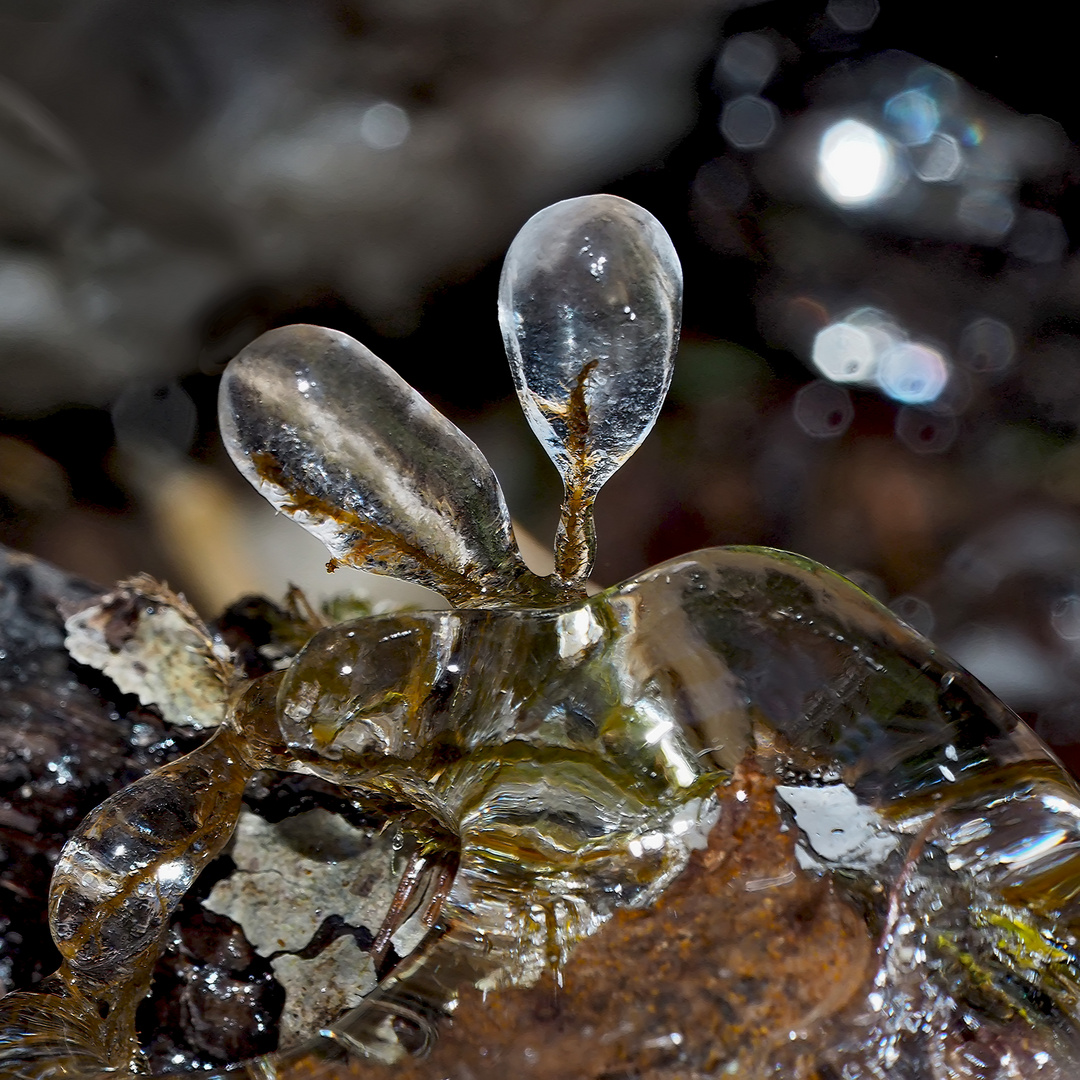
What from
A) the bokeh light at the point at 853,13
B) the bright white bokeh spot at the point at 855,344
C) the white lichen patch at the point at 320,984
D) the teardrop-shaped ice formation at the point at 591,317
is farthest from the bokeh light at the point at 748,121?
the white lichen patch at the point at 320,984

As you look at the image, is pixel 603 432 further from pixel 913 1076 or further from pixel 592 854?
pixel 913 1076

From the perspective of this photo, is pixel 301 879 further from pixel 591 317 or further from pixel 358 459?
pixel 591 317

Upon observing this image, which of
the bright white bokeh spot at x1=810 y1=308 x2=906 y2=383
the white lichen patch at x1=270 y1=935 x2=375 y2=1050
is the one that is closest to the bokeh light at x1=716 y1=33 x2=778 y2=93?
the bright white bokeh spot at x1=810 y1=308 x2=906 y2=383

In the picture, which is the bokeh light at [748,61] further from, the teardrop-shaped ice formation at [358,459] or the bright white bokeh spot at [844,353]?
the teardrop-shaped ice formation at [358,459]

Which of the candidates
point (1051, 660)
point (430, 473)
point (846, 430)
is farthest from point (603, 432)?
point (1051, 660)

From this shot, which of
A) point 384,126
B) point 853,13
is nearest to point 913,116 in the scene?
point 853,13

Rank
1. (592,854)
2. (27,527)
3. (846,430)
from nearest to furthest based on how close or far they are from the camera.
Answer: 1. (592,854)
2. (846,430)
3. (27,527)
